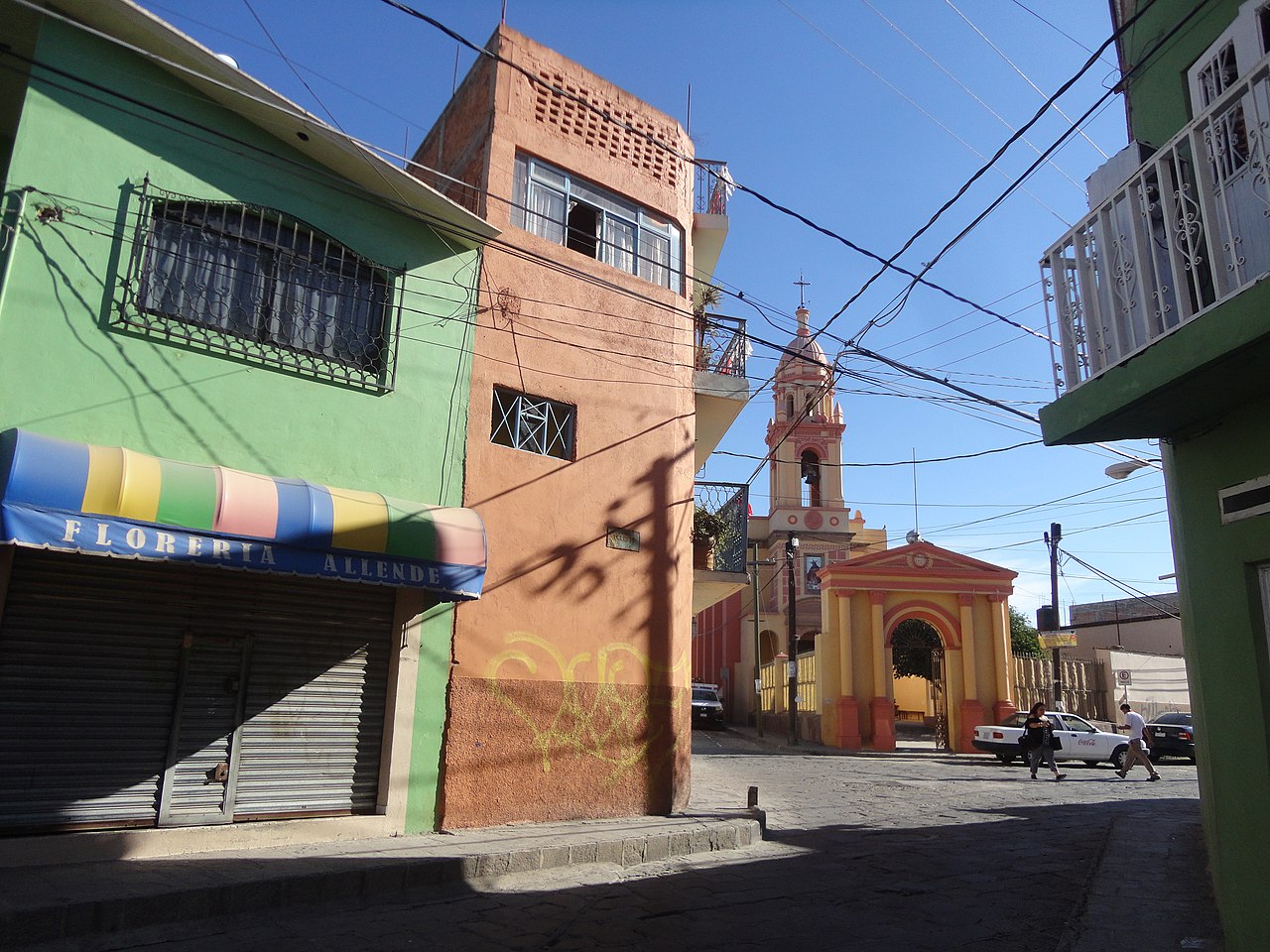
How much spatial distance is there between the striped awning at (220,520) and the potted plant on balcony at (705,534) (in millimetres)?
5254

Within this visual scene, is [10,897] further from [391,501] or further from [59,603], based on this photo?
[391,501]

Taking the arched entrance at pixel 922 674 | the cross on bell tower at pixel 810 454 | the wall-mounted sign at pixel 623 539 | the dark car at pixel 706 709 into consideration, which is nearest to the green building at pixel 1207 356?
the wall-mounted sign at pixel 623 539

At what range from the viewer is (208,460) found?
795 centimetres

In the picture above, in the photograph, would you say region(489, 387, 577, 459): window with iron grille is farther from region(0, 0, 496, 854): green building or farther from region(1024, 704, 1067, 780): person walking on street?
region(1024, 704, 1067, 780): person walking on street

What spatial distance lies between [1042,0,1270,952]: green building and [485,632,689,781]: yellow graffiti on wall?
585cm

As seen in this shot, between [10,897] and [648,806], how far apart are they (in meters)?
6.53

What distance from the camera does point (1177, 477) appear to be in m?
6.11

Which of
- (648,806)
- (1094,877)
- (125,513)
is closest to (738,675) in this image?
(648,806)

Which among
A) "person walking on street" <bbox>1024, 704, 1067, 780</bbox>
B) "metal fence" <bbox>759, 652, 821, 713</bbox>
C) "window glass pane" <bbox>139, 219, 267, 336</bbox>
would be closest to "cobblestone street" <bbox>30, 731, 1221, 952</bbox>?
"window glass pane" <bbox>139, 219, 267, 336</bbox>

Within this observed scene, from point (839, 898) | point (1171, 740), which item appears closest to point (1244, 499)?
Result: point (839, 898)

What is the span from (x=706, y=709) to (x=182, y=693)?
26.9 meters

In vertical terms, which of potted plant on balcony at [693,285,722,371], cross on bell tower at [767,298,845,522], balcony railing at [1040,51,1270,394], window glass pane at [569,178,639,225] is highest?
cross on bell tower at [767,298,845,522]

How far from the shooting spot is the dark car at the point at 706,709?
32844 millimetres

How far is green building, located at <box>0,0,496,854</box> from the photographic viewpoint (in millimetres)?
7043
